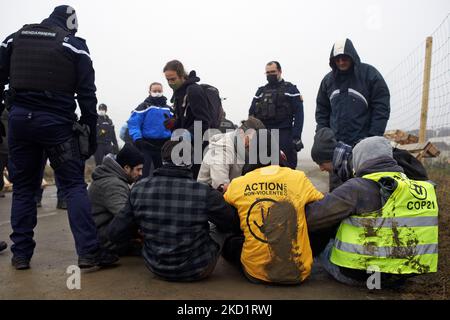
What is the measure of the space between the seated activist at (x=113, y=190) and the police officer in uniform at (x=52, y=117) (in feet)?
0.94

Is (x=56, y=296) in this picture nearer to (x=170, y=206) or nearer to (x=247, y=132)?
(x=170, y=206)

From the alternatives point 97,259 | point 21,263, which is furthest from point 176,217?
point 21,263

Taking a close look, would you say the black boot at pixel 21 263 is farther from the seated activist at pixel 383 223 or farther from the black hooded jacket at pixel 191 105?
the seated activist at pixel 383 223

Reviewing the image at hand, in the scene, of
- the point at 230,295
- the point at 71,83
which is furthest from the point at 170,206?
the point at 71,83

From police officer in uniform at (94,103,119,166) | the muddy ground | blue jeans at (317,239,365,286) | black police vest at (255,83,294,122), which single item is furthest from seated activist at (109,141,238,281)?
police officer in uniform at (94,103,119,166)

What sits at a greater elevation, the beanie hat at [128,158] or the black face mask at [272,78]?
the black face mask at [272,78]

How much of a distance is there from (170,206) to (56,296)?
36.9 inches

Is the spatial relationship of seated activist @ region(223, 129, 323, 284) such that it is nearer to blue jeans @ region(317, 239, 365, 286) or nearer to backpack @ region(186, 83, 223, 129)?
blue jeans @ region(317, 239, 365, 286)

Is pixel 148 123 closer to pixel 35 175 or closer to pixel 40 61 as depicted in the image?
pixel 35 175

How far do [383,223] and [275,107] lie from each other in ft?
11.4

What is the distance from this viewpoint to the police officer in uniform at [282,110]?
6258 millimetres

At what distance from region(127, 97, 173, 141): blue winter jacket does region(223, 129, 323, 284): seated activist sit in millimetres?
3452

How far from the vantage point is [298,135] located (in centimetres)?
634

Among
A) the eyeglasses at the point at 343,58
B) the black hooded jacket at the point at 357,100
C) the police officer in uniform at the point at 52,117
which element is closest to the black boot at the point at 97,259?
the police officer in uniform at the point at 52,117
